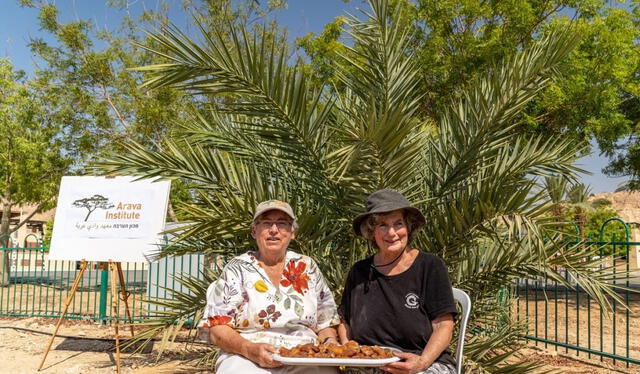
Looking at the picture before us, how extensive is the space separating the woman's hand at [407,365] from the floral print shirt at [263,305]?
56 cm

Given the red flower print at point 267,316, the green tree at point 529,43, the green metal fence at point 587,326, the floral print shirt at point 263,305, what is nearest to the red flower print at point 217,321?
the floral print shirt at point 263,305

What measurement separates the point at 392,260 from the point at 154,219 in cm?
421

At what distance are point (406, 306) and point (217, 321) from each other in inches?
38.3

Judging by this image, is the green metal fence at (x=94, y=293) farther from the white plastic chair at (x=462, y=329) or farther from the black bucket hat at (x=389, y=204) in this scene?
the white plastic chair at (x=462, y=329)

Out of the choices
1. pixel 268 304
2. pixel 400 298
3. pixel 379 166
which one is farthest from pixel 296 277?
pixel 379 166

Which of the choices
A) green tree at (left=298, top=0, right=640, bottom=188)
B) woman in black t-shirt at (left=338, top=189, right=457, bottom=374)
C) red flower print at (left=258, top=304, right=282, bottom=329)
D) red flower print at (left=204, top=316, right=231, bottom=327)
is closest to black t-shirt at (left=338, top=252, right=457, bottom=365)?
woman in black t-shirt at (left=338, top=189, right=457, bottom=374)

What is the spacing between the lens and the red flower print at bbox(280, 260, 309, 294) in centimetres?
301

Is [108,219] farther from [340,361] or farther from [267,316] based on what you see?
[340,361]

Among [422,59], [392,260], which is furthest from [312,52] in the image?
[392,260]

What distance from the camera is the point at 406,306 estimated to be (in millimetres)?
2799

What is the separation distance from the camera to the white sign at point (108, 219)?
647 centimetres

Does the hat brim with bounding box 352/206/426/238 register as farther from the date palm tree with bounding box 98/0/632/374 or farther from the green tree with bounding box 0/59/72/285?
the green tree with bounding box 0/59/72/285

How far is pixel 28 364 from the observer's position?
6590 mm

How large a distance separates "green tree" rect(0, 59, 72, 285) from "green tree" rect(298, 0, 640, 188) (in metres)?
8.31
